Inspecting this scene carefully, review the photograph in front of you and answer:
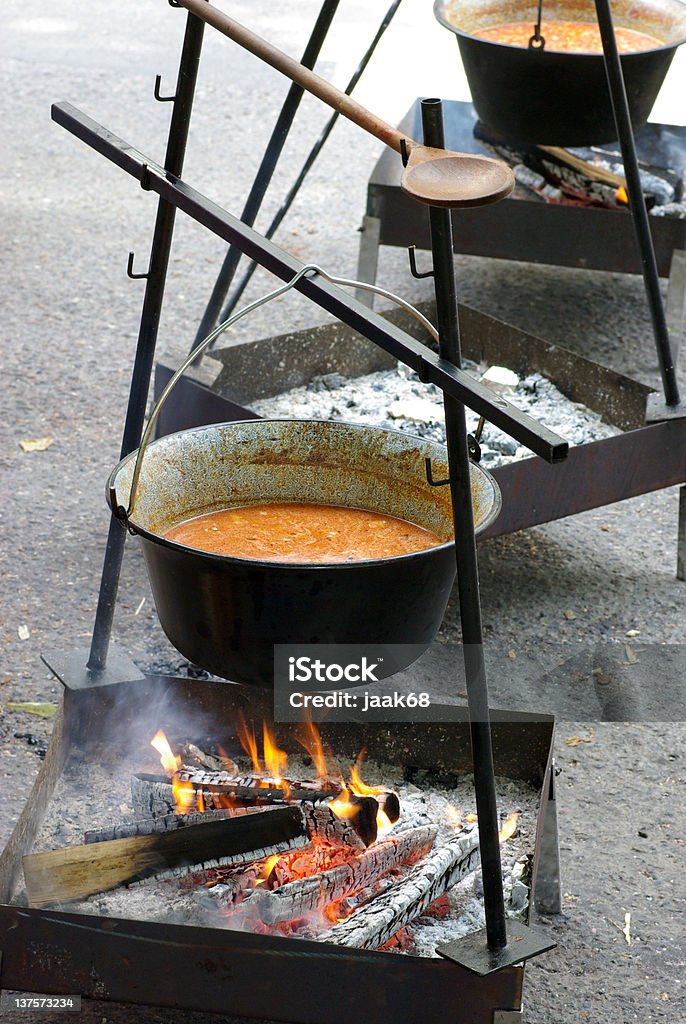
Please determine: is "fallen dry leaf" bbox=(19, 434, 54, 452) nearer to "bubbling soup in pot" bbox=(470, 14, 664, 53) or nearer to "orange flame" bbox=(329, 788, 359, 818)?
"bubbling soup in pot" bbox=(470, 14, 664, 53)

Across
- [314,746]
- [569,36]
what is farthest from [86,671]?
[569,36]

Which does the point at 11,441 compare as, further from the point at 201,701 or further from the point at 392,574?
the point at 392,574

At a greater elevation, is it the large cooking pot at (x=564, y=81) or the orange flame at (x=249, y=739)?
the large cooking pot at (x=564, y=81)

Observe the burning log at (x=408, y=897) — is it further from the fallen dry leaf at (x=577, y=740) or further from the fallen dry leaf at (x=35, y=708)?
the fallen dry leaf at (x=35, y=708)

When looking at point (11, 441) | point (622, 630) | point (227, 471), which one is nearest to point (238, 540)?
point (227, 471)

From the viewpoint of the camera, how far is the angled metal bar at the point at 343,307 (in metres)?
1.63

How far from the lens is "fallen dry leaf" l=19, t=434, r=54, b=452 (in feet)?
13.6

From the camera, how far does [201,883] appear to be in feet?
7.29

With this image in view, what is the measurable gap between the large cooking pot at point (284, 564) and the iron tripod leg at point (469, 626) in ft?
0.38

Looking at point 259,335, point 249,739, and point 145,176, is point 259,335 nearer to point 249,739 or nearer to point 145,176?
point 249,739

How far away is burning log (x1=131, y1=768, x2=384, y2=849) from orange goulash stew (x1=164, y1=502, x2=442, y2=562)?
46 centimetres

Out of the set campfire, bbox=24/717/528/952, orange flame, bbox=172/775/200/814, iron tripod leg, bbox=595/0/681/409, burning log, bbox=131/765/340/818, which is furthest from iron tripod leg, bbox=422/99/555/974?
iron tripod leg, bbox=595/0/681/409

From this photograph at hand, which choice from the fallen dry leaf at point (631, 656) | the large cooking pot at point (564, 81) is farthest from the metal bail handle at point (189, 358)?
the large cooking pot at point (564, 81)

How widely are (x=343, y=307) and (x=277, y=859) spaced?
1.04 m
